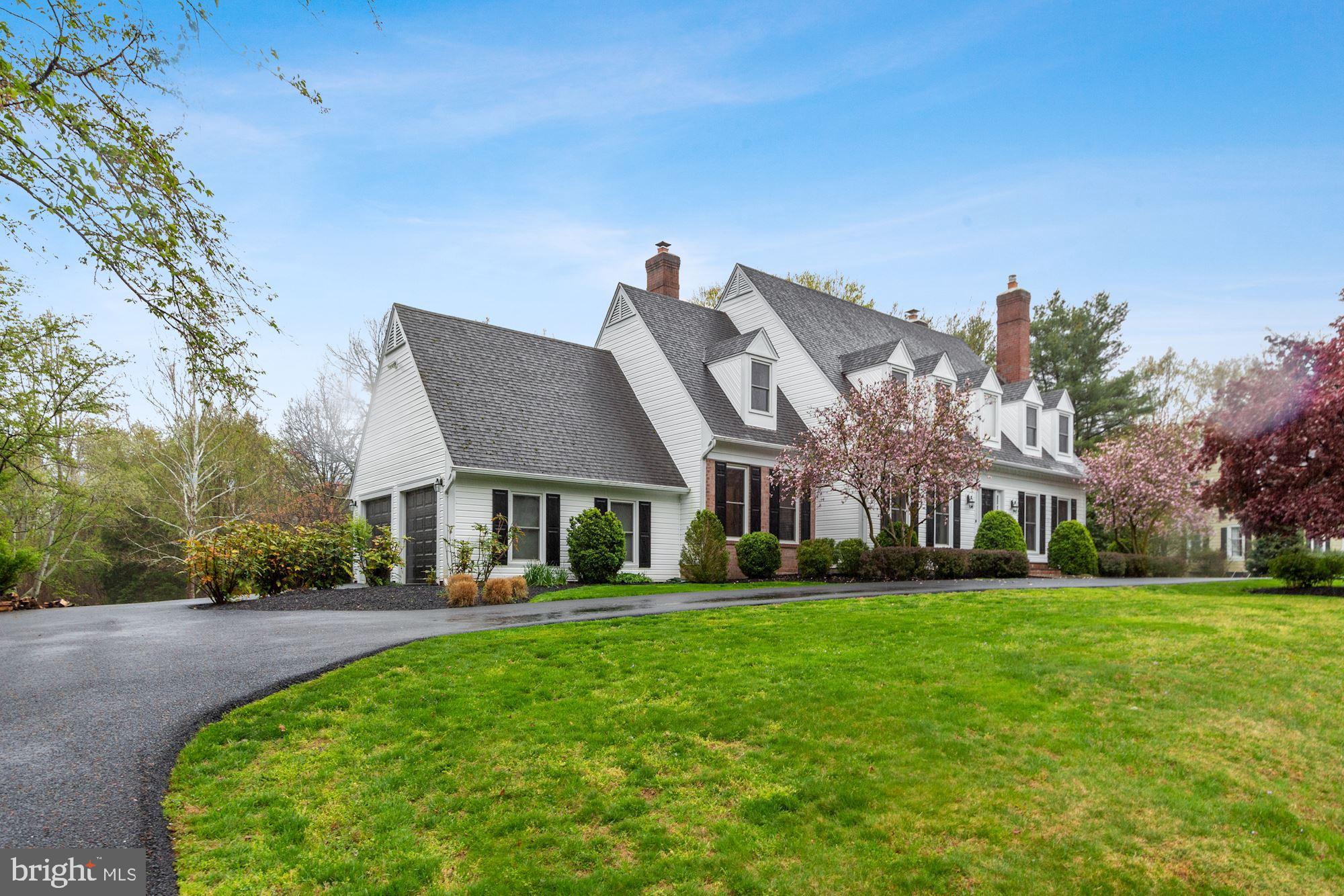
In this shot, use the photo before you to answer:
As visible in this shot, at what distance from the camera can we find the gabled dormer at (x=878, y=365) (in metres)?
24.2

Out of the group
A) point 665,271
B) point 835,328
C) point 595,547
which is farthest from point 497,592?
point 835,328

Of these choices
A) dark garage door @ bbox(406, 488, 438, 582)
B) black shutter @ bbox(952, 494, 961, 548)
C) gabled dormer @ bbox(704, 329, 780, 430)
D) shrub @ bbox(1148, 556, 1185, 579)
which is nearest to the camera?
dark garage door @ bbox(406, 488, 438, 582)

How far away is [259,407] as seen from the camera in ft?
28.8

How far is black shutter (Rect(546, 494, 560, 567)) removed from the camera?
19.3 metres

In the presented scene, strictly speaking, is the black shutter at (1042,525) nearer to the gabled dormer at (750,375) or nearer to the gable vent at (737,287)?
the gabled dormer at (750,375)

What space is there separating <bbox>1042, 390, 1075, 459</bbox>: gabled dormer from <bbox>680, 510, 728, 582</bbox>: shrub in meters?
18.3

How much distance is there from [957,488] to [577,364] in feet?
36.3

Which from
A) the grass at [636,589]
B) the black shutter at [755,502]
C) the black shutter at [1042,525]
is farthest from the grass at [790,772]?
the black shutter at [1042,525]

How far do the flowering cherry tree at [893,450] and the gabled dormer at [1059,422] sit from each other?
13.0 metres

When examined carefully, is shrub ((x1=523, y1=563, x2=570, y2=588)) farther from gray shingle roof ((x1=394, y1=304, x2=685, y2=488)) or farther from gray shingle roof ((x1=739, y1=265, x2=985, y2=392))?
gray shingle roof ((x1=739, y1=265, x2=985, y2=392))

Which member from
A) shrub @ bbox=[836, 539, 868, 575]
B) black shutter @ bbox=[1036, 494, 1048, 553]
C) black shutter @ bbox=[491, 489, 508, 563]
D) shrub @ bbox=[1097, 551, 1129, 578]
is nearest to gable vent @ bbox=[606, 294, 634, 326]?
black shutter @ bbox=[491, 489, 508, 563]

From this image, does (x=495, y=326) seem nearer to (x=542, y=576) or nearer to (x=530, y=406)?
(x=530, y=406)

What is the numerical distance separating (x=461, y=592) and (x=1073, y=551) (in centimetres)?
1873

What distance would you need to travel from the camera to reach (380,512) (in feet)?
73.8
